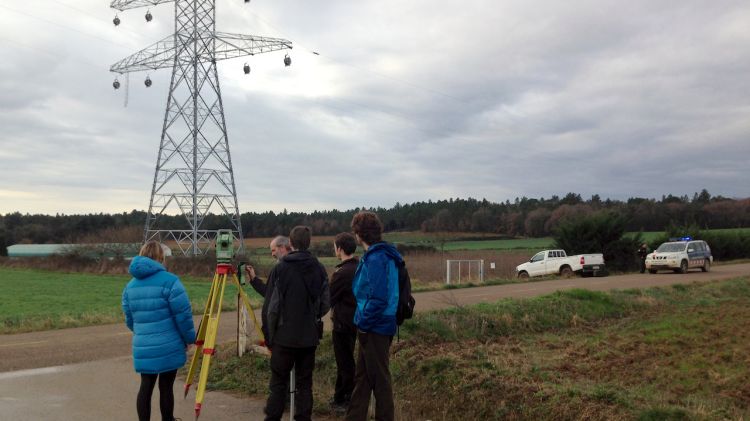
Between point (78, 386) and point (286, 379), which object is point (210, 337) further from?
point (78, 386)

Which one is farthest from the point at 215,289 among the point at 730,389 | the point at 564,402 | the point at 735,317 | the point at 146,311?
the point at 735,317

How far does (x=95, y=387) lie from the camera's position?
7.89 meters

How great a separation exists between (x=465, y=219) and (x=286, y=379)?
7004 cm

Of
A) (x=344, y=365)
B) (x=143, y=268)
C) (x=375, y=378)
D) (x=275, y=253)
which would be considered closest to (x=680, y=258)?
(x=344, y=365)

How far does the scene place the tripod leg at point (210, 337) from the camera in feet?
19.2

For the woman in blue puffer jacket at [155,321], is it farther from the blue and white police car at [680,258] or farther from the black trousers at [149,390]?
the blue and white police car at [680,258]

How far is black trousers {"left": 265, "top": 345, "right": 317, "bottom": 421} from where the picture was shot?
5.65m

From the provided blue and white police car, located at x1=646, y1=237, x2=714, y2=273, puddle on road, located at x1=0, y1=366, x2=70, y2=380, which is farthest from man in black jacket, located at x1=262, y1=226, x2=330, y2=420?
blue and white police car, located at x1=646, y1=237, x2=714, y2=273

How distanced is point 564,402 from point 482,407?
0.82 metres

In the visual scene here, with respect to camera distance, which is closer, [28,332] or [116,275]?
[28,332]

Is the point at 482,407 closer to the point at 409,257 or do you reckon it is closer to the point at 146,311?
the point at 146,311

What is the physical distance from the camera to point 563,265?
33.3 m

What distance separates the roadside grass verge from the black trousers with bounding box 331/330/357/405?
24 cm

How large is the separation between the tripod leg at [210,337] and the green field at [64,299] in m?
10.9
